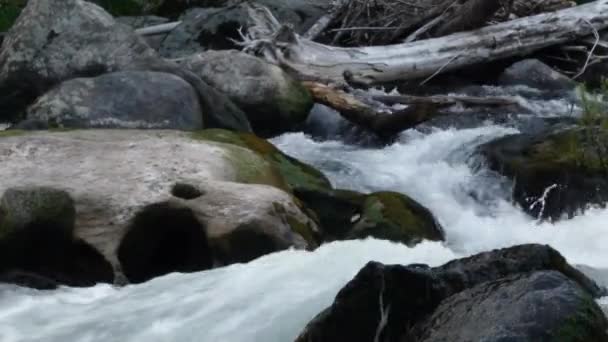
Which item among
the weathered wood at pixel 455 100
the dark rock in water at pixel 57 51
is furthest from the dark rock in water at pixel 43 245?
the weathered wood at pixel 455 100

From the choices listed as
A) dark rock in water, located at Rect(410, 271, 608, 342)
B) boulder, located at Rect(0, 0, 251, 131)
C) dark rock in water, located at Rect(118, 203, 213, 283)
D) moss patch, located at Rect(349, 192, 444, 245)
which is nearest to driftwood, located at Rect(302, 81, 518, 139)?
boulder, located at Rect(0, 0, 251, 131)

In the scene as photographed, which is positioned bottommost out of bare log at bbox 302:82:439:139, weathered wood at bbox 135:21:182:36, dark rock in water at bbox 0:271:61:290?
weathered wood at bbox 135:21:182:36

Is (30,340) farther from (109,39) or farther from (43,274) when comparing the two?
(109,39)

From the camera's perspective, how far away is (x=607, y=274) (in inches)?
211

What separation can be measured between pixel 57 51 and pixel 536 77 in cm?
482

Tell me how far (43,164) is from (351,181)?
2.45 m

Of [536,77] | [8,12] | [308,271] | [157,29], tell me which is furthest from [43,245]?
[8,12]

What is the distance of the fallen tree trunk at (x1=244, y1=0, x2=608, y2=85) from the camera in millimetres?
9812

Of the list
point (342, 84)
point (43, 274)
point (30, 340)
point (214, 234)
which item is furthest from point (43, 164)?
point (342, 84)

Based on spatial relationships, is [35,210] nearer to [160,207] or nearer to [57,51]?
[160,207]

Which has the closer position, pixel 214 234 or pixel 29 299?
pixel 29 299

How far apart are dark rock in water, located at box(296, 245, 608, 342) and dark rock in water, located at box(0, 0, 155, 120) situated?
530 cm

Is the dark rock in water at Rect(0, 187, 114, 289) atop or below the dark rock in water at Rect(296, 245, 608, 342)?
below

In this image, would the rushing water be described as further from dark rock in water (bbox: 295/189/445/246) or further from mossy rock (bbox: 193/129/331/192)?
mossy rock (bbox: 193/129/331/192)
